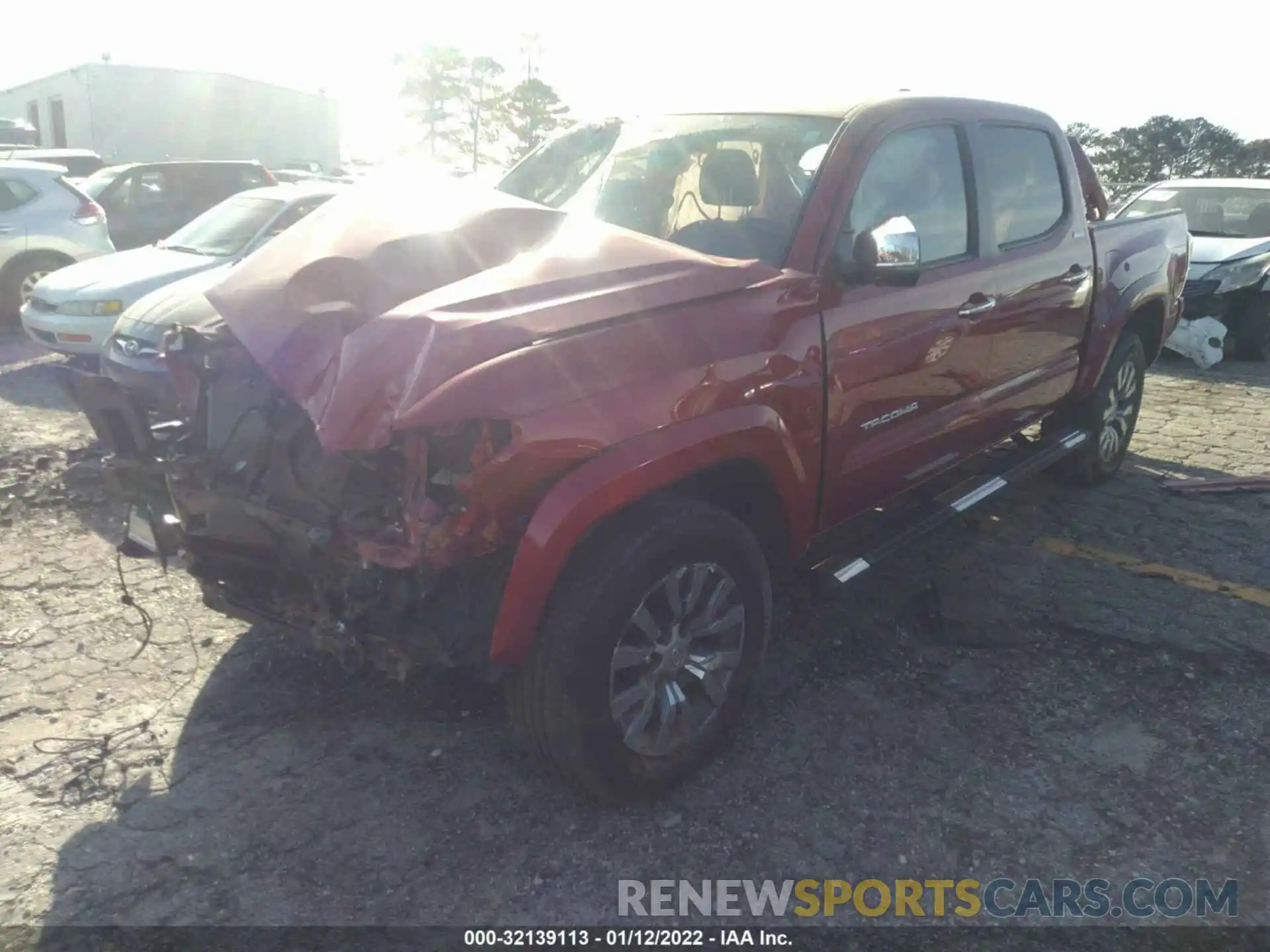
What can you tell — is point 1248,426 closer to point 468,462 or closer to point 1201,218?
point 1201,218

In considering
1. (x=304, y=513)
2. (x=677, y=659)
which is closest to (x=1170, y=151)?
(x=677, y=659)

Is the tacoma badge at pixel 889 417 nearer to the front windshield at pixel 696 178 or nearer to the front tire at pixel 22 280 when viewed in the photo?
the front windshield at pixel 696 178

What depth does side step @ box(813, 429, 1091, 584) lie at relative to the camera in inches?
139

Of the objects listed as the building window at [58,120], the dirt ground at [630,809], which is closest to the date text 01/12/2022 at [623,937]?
the dirt ground at [630,809]

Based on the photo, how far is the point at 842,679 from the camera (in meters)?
3.75

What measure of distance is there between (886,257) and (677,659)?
54.4 inches

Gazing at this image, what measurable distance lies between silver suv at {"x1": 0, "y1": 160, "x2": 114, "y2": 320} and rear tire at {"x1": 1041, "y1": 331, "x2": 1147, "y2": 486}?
9637mm

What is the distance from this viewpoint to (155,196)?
472 inches

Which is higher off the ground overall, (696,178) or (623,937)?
(696,178)

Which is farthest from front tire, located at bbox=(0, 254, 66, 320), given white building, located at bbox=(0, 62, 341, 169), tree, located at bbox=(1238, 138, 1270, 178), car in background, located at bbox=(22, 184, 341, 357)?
white building, located at bbox=(0, 62, 341, 169)

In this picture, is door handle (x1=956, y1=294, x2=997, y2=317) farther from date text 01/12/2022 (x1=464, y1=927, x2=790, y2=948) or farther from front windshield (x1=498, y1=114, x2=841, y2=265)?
date text 01/12/2022 (x1=464, y1=927, x2=790, y2=948)

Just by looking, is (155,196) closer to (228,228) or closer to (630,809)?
(228,228)

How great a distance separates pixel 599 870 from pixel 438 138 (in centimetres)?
3757

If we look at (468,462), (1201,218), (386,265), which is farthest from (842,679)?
(1201,218)
